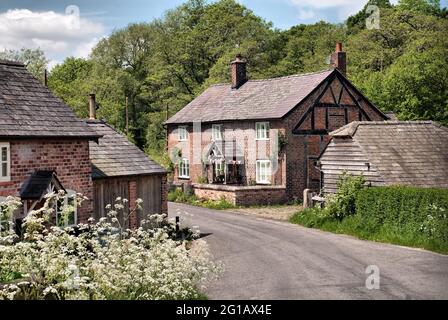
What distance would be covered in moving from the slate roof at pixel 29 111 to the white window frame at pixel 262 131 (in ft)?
53.3

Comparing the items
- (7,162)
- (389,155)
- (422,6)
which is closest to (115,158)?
(7,162)

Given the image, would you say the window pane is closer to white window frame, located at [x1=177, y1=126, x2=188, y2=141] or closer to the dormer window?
the dormer window

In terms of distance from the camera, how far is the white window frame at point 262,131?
3459 centimetres

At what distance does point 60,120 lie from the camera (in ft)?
64.7

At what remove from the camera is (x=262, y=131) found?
115ft

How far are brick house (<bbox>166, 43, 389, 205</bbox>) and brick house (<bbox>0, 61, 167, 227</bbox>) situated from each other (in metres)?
10.4

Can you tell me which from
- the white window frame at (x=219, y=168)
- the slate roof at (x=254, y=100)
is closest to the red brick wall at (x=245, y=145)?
the slate roof at (x=254, y=100)

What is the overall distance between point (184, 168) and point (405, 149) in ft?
68.3

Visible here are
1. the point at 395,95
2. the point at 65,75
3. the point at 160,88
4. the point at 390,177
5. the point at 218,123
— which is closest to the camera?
the point at 390,177

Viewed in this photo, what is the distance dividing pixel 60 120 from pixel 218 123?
751 inches

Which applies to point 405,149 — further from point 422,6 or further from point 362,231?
point 422,6

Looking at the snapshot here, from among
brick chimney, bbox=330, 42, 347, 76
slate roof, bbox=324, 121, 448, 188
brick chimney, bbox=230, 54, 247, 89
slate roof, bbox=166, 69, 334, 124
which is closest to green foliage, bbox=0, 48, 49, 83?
slate roof, bbox=166, 69, 334, 124
